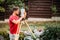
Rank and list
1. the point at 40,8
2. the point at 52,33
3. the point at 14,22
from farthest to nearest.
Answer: the point at 40,8 → the point at 52,33 → the point at 14,22

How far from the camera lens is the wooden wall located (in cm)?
2262

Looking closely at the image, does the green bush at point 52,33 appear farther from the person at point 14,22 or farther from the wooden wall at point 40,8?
the wooden wall at point 40,8

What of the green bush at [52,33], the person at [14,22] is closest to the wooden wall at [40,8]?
the green bush at [52,33]

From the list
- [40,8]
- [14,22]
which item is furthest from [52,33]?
[40,8]

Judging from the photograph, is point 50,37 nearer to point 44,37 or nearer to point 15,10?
point 44,37

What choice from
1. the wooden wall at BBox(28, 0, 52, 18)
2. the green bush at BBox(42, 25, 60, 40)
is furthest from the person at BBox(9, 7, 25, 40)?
the wooden wall at BBox(28, 0, 52, 18)

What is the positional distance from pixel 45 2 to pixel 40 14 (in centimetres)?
96

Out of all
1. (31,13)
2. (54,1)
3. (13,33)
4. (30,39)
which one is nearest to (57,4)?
(54,1)

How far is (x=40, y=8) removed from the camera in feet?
75.1

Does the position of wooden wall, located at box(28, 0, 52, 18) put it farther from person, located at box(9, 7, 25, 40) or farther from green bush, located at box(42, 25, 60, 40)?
person, located at box(9, 7, 25, 40)

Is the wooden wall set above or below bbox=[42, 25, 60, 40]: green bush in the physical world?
below

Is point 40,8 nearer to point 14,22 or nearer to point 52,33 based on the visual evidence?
point 52,33

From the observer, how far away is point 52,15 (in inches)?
890

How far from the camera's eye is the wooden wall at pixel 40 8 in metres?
22.6
